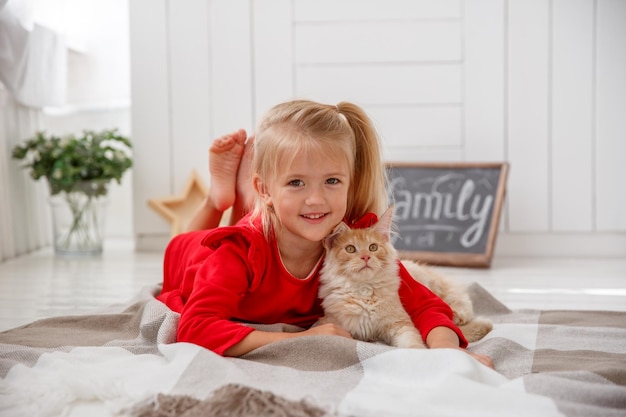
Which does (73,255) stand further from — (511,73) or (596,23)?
(596,23)

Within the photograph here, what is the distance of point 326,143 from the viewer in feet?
4.73

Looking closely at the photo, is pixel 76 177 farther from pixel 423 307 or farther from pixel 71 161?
pixel 423 307

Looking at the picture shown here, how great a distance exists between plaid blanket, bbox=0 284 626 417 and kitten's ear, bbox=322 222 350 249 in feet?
0.65

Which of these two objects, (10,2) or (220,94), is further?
(220,94)

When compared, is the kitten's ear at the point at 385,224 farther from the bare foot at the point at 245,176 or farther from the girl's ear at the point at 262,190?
the bare foot at the point at 245,176

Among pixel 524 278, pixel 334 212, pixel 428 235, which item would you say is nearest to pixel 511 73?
pixel 428 235

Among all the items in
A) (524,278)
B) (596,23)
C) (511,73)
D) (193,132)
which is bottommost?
(524,278)

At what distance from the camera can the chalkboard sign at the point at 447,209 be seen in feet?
9.59

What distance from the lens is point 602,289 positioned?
2.33 meters

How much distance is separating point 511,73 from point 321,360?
6.93 feet

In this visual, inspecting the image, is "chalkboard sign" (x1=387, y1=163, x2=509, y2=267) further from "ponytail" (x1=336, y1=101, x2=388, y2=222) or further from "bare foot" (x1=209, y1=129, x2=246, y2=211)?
"ponytail" (x1=336, y1=101, x2=388, y2=222)

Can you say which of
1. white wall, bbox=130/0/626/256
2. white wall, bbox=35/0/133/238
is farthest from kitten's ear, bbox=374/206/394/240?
white wall, bbox=35/0/133/238

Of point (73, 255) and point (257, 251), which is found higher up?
point (257, 251)

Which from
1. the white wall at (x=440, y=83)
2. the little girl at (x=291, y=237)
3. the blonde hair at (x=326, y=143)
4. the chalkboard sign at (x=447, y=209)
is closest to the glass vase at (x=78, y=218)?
the white wall at (x=440, y=83)
